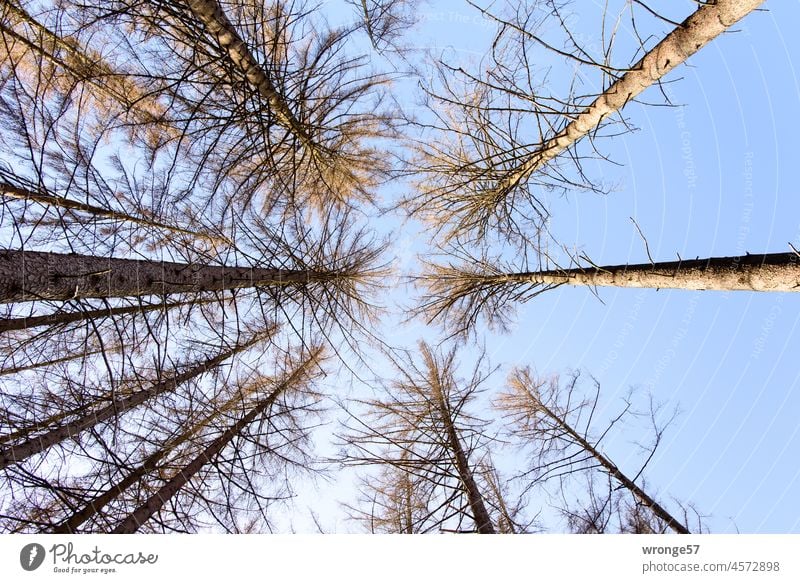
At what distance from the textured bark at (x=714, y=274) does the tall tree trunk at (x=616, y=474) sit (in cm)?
197

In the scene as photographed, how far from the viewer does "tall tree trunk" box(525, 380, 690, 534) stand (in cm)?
486

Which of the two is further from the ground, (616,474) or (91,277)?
(91,277)

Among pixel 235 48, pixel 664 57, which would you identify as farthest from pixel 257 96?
pixel 664 57

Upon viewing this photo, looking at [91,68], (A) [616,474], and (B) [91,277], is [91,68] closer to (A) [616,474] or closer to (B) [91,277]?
(B) [91,277]

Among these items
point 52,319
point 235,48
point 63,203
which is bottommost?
point 52,319

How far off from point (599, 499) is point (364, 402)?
3.35 m

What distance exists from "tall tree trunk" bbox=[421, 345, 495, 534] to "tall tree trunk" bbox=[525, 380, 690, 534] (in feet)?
4.54

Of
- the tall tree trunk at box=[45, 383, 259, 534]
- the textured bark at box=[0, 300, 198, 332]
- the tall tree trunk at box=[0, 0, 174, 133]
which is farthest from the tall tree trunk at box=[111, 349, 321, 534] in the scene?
the tall tree trunk at box=[0, 0, 174, 133]

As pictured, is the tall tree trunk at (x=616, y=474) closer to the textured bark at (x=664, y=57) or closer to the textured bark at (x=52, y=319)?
the textured bark at (x=664, y=57)

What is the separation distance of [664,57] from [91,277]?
4790 mm

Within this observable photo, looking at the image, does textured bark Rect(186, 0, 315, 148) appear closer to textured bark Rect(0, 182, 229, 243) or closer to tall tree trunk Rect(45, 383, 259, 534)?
textured bark Rect(0, 182, 229, 243)

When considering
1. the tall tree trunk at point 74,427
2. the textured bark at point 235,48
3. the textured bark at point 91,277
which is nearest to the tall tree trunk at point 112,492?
the tall tree trunk at point 74,427

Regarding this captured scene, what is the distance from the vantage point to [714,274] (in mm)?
3098

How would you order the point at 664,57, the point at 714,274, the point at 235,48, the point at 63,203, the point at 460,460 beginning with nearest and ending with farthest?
the point at 664,57 → the point at 714,274 → the point at 235,48 → the point at 63,203 → the point at 460,460
